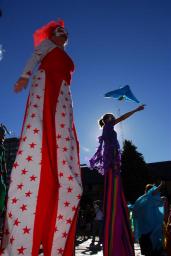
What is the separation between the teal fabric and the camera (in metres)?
5.55

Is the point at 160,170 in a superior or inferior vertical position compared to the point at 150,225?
superior

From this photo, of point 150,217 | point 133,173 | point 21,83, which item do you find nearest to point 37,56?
point 21,83

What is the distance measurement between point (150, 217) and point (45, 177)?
11.4 feet

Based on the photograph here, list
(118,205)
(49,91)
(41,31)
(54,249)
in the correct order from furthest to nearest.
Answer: (118,205), (41,31), (49,91), (54,249)

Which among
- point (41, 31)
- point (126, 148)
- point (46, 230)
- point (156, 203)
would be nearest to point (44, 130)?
point (46, 230)

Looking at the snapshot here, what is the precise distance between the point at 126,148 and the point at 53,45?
30951 millimetres

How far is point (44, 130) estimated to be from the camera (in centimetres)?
285

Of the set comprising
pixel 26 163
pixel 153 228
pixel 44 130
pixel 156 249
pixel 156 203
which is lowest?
pixel 156 249

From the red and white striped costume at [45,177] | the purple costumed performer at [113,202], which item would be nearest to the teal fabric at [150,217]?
the purple costumed performer at [113,202]

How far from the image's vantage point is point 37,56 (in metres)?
3.21

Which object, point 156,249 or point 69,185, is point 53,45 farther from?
point 156,249

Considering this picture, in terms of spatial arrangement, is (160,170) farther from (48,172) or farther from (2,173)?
(48,172)

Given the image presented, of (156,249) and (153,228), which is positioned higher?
(153,228)

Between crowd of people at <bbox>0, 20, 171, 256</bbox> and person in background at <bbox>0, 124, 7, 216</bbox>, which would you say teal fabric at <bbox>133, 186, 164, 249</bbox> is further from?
person in background at <bbox>0, 124, 7, 216</bbox>
